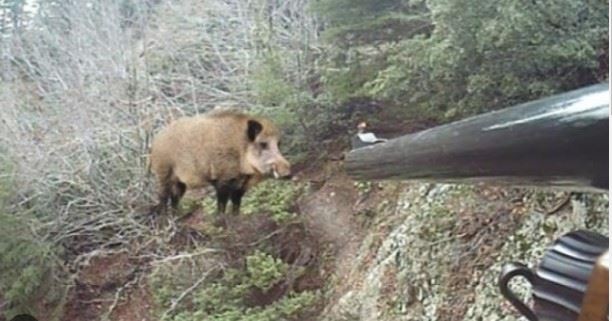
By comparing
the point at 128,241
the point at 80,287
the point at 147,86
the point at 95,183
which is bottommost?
the point at 80,287

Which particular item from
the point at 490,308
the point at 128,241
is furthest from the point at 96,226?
the point at 490,308

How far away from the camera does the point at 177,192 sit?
5.98 ft

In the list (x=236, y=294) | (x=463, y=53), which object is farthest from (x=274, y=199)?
(x=463, y=53)

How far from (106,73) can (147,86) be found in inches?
3.8

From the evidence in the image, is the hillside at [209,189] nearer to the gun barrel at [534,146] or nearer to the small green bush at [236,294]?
the small green bush at [236,294]

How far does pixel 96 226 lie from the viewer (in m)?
1.79

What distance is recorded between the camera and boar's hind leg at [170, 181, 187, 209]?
5.98 feet

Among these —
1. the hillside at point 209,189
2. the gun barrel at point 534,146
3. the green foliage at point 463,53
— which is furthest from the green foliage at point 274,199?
the gun barrel at point 534,146

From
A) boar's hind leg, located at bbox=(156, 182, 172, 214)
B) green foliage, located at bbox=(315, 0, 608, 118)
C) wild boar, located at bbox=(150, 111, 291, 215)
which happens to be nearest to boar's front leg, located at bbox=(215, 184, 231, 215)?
wild boar, located at bbox=(150, 111, 291, 215)

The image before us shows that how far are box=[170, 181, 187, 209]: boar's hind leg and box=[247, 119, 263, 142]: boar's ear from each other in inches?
8.9

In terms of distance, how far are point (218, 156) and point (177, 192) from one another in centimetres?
14

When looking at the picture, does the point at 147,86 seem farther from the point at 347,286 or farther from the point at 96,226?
the point at 347,286

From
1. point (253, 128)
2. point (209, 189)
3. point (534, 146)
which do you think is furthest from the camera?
point (209, 189)

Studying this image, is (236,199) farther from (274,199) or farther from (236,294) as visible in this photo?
(236,294)
